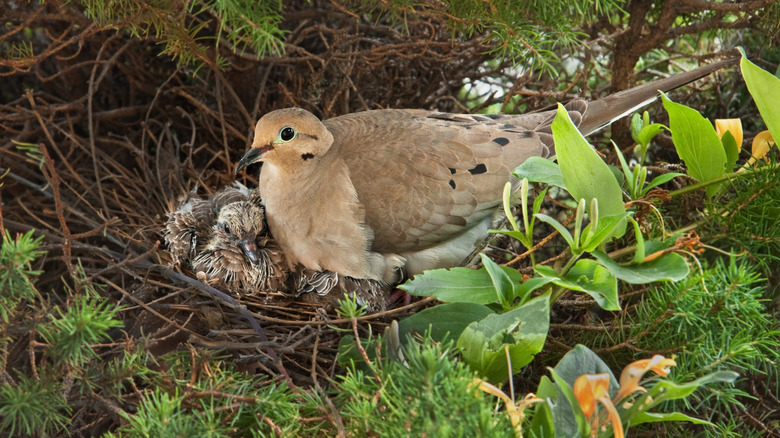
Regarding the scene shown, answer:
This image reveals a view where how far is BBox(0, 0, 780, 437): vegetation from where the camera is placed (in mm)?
1050

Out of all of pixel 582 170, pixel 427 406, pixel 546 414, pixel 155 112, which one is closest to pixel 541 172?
pixel 582 170

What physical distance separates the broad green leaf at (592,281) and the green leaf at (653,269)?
0.8 inches

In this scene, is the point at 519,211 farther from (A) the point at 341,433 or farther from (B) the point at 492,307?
(A) the point at 341,433

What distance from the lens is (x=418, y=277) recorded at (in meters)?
1.27

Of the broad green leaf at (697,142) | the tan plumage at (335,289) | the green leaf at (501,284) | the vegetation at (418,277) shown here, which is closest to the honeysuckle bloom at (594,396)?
the vegetation at (418,277)

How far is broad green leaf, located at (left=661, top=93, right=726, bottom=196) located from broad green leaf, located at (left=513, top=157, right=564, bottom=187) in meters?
0.25

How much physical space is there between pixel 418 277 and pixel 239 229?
0.89m

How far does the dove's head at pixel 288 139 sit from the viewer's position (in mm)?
1896

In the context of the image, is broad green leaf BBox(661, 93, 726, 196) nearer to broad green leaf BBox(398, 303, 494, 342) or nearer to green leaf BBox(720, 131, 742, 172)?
green leaf BBox(720, 131, 742, 172)

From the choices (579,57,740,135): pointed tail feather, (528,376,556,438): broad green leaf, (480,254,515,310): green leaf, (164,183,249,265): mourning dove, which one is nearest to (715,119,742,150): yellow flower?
(579,57,740,135): pointed tail feather

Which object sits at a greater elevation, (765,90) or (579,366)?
(765,90)

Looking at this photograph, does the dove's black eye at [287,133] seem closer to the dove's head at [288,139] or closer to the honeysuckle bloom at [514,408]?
the dove's head at [288,139]

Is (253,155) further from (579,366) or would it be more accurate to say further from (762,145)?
(762,145)

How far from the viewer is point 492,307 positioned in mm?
1313
